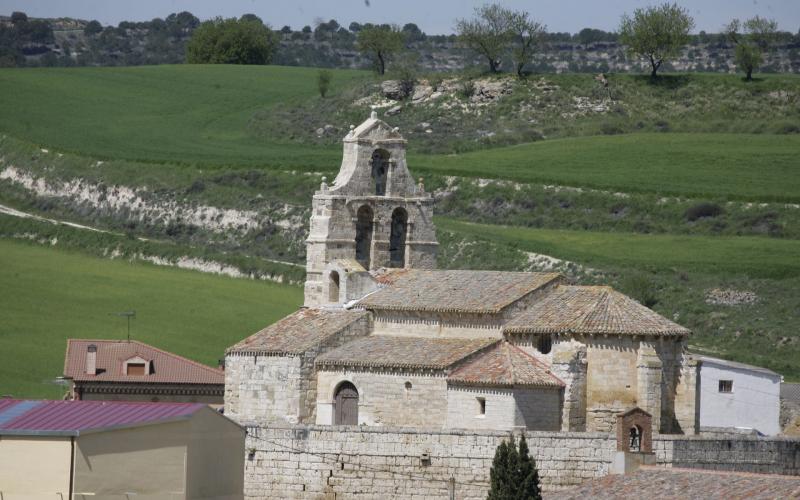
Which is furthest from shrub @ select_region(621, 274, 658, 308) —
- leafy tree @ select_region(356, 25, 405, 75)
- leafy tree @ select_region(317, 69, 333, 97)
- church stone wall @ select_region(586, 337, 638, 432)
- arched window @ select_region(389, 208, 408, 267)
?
leafy tree @ select_region(356, 25, 405, 75)

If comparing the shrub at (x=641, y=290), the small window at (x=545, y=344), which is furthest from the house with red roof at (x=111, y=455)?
the shrub at (x=641, y=290)

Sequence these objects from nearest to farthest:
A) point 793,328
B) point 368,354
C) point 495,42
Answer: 1. point 368,354
2. point 793,328
3. point 495,42

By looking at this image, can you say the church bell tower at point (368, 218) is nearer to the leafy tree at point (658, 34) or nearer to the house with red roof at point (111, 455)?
the house with red roof at point (111, 455)

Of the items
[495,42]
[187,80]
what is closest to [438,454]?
[495,42]

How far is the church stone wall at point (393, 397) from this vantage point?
2261 inches

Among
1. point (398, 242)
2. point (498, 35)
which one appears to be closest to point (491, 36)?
point (498, 35)

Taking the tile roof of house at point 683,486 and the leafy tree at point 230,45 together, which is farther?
the leafy tree at point 230,45

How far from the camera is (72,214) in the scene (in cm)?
10762

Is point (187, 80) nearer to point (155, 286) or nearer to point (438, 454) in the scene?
point (155, 286)

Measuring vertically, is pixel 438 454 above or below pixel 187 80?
below

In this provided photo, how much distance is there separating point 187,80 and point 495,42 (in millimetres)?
28110

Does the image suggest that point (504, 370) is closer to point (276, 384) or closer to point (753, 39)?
point (276, 384)

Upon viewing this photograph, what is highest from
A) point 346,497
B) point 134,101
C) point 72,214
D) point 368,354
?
point 134,101

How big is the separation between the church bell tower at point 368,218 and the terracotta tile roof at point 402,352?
9.12ft
